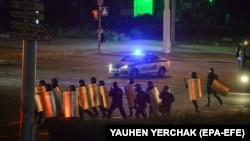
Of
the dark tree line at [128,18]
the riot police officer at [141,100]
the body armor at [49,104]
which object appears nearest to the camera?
the body armor at [49,104]

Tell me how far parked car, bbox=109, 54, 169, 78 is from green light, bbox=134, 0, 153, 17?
36313 mm

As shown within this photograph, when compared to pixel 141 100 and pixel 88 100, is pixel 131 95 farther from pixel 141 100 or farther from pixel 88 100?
pixel 88 100

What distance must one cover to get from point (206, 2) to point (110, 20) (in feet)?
47.8

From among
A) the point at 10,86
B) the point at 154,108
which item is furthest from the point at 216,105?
the point at 10,86

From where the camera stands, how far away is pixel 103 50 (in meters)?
48.8

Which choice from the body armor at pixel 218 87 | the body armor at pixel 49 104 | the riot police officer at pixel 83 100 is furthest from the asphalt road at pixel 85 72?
the riot police officer at pixel 83 100

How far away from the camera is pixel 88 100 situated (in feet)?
57.4

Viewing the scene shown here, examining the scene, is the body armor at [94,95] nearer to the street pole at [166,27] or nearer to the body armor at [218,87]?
the body armor at [218,87]

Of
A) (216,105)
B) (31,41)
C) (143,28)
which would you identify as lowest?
(216,105)

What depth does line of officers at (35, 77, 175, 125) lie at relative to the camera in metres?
16.3

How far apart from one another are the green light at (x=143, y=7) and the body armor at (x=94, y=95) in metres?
51.6

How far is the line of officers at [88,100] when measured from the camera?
1633 cm

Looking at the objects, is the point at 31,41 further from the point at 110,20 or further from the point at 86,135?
the point at 110,20

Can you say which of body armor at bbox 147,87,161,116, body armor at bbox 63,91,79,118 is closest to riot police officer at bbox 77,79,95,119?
body armor at bbox 63,91,79,118
